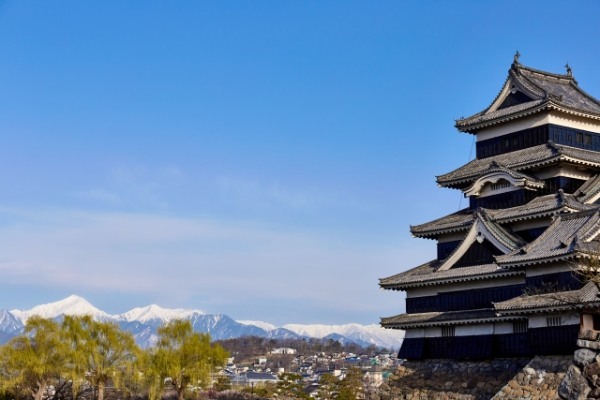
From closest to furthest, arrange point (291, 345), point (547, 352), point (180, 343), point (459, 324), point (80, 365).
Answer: point (547, 352) → point (459, 324) → point (80, 365) → point (180, 343) → point (291, 345)

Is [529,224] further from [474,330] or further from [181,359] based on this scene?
[181,359]

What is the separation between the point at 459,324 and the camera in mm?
32594

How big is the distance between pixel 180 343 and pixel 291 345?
141 metres

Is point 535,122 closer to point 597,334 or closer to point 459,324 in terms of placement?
point 459,324

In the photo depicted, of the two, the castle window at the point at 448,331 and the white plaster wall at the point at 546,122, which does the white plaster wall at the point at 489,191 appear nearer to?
the white plaster wall at the point at 546,122

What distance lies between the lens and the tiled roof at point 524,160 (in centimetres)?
3262

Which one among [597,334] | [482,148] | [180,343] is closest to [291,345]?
[180,343]

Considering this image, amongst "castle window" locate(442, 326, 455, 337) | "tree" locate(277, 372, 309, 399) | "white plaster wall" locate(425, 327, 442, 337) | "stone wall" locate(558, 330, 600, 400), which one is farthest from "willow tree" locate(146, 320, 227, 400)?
"stone wall" locate(558, 330, 600, 400)

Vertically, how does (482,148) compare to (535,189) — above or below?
above

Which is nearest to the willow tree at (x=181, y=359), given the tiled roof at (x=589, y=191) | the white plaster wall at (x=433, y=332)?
the white plaster wall at (x=433, y=332)

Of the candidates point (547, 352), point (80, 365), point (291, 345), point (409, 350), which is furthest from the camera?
point (291, 345)

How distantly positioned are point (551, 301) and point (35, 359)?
87.2 ft

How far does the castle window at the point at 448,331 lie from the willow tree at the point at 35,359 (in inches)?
794

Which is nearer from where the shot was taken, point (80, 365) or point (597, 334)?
point (597, 334)
